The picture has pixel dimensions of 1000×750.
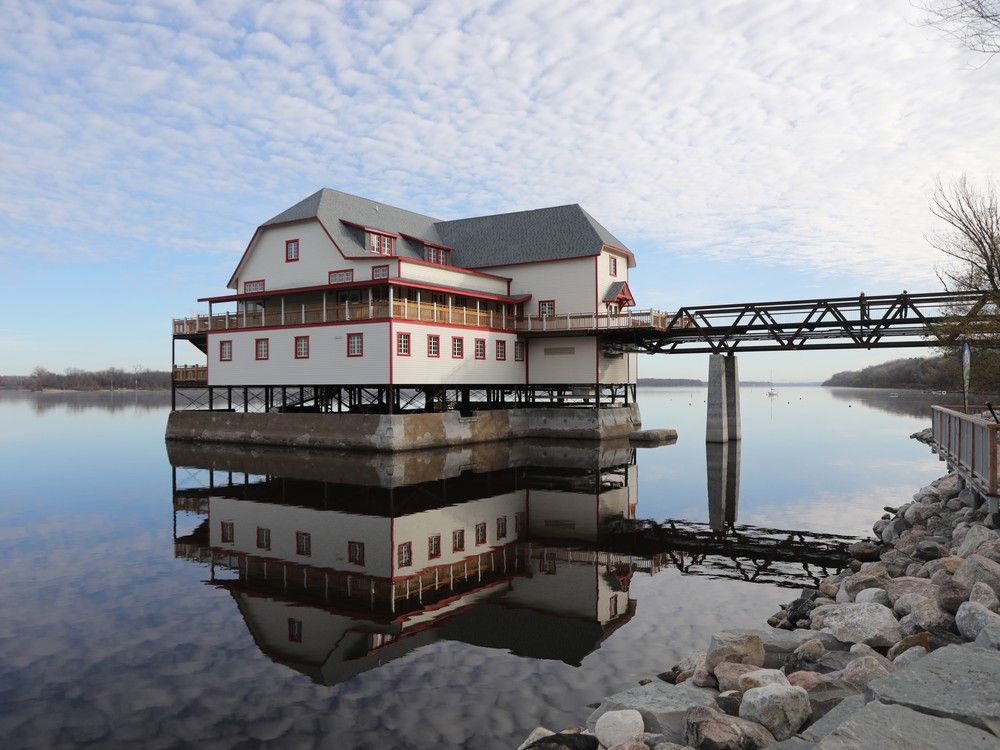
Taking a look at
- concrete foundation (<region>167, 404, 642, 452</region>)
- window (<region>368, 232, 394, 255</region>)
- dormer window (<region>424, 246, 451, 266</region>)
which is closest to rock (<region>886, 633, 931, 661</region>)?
concrete foundation (<region>167, 404, 642, 452</region>)

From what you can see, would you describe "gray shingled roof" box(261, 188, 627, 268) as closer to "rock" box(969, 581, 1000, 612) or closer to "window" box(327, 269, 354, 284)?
"window" box(327, 269, 354, 284)

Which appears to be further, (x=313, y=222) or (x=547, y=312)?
(x=547, y=312)

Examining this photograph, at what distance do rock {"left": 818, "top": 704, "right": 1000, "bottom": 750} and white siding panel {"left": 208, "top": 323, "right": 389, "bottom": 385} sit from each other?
3599cm

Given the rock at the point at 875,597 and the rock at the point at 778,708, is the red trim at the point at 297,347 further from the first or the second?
the rock at the point at 778,708

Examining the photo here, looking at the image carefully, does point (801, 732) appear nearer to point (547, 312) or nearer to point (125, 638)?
point (125, 638)

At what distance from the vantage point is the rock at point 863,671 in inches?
325

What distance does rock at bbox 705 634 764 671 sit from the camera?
956 cm

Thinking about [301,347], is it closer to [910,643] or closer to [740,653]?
[740,653]

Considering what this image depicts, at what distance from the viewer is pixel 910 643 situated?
9258 mm

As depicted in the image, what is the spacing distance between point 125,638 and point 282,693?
167 inches

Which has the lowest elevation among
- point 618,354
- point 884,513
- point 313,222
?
point 884,513

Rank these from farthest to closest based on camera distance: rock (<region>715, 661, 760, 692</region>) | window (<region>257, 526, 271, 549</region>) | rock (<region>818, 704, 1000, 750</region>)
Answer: window (<region>257, 526, 271, 549</region>), rock (<region>715, 661, 760, 692</region>), rock (<region>818, 704, 1000, 750</region>)

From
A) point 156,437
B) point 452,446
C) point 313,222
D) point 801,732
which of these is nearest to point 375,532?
point 801,732

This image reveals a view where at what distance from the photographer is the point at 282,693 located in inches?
411
